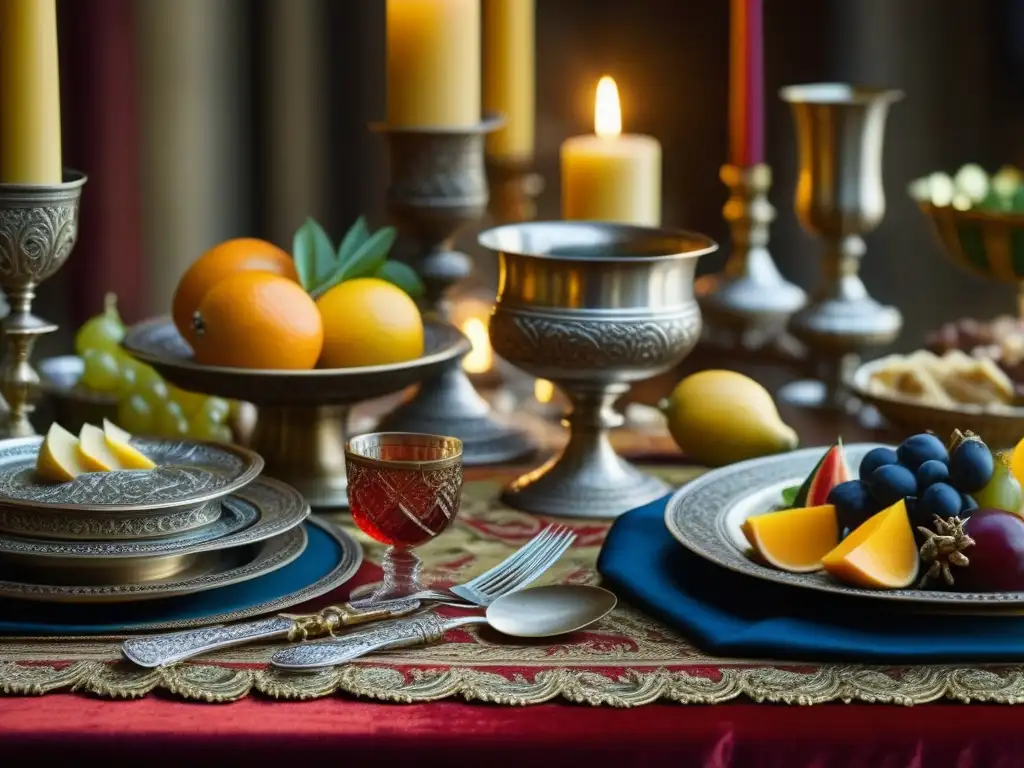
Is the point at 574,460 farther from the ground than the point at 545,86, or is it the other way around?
the point at 545,86

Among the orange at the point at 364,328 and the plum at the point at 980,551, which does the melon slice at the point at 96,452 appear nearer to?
the orange at the point at 364,328

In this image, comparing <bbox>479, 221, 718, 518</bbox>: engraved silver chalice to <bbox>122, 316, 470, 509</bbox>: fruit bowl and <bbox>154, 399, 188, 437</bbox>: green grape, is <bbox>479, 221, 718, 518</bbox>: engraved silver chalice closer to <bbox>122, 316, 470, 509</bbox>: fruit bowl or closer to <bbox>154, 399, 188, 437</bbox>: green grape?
<bbox>122, 316, 470, 509</bbox>: fruit bowl

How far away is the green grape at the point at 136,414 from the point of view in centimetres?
118

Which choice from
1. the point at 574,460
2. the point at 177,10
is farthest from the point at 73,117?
the point at 574,460

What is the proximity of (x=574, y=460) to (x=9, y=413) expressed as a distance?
41 centimetres

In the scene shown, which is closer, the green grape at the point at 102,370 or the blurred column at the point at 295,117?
the green grape at the point at 102,370

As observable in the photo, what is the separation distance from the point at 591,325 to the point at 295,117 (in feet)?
4.72

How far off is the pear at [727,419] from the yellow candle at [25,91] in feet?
1.60

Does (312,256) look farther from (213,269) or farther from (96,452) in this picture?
(96,452)

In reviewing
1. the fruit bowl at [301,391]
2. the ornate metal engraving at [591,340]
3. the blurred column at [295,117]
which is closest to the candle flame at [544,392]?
the fruit bowl at [301,391]

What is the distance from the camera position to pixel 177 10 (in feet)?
7.68

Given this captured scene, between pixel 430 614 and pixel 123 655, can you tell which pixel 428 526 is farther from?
pixel 123 655

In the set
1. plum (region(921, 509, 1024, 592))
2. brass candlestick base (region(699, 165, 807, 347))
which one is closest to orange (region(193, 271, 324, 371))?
plum (region(921, 509, 1024, 592))

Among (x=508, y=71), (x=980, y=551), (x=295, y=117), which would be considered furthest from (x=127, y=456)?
(x=295, y=117)
